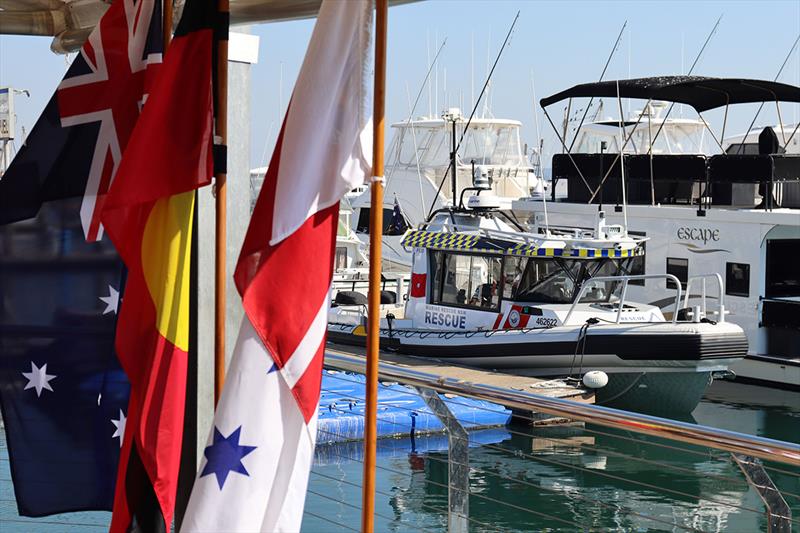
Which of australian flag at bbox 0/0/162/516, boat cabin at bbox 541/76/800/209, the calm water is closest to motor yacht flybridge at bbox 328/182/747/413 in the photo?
the calm water

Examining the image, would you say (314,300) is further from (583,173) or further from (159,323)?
(583,173)

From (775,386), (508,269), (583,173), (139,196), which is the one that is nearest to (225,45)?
(139,196)

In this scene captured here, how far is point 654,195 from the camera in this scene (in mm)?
22469

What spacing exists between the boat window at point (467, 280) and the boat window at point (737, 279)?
15.9ft

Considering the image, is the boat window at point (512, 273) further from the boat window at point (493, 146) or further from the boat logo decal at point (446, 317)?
the boat window at point (493, 146)

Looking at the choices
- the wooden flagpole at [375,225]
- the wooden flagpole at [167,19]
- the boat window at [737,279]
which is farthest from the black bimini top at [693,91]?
the wooden flagpole at [375,225]

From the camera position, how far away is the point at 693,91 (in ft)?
66.5

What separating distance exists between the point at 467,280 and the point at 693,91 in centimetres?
650

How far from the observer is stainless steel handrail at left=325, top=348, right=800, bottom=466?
275cm

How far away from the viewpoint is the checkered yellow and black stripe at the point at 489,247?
15172 millimetres

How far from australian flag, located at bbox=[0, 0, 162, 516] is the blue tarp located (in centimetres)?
789

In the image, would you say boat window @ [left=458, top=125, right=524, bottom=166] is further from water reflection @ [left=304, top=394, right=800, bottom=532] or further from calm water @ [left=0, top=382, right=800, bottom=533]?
water reflection @ [left=304, top=394, right=800, bottom=532]

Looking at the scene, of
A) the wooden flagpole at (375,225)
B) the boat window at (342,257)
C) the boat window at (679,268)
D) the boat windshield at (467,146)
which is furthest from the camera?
the boat windshield at (467,146)

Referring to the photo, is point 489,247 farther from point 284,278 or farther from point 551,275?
point 284,278
